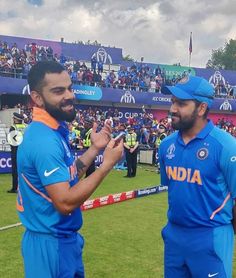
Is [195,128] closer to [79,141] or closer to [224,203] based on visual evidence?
[224,203]

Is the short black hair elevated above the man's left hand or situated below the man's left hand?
above

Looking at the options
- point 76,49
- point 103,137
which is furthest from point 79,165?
point 76,49

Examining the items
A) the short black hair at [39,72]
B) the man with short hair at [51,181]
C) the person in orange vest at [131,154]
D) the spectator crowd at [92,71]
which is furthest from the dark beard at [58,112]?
the spectator crowd at [92,71]

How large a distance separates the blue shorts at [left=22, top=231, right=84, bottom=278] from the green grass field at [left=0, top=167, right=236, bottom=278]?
105 inches

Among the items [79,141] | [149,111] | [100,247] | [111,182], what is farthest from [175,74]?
[100,247]

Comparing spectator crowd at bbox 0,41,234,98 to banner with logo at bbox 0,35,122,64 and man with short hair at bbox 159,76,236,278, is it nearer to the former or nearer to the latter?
banner with logo at bbox 0,35,122,64

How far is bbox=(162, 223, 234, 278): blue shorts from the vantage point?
11.0 ft

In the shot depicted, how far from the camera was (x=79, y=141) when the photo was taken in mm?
17312

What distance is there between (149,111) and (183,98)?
30706mm

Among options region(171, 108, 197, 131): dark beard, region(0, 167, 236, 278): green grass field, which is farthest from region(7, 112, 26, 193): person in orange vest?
region(171, 108, 197, 131): dark beard

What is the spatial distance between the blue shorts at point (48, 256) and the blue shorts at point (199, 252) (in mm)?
1013

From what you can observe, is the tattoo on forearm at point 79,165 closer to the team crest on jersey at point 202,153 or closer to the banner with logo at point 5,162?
the team crest on jersey at point 202,153

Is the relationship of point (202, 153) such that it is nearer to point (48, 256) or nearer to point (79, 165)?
point (79, 165)

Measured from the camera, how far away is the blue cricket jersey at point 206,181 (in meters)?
3.38
